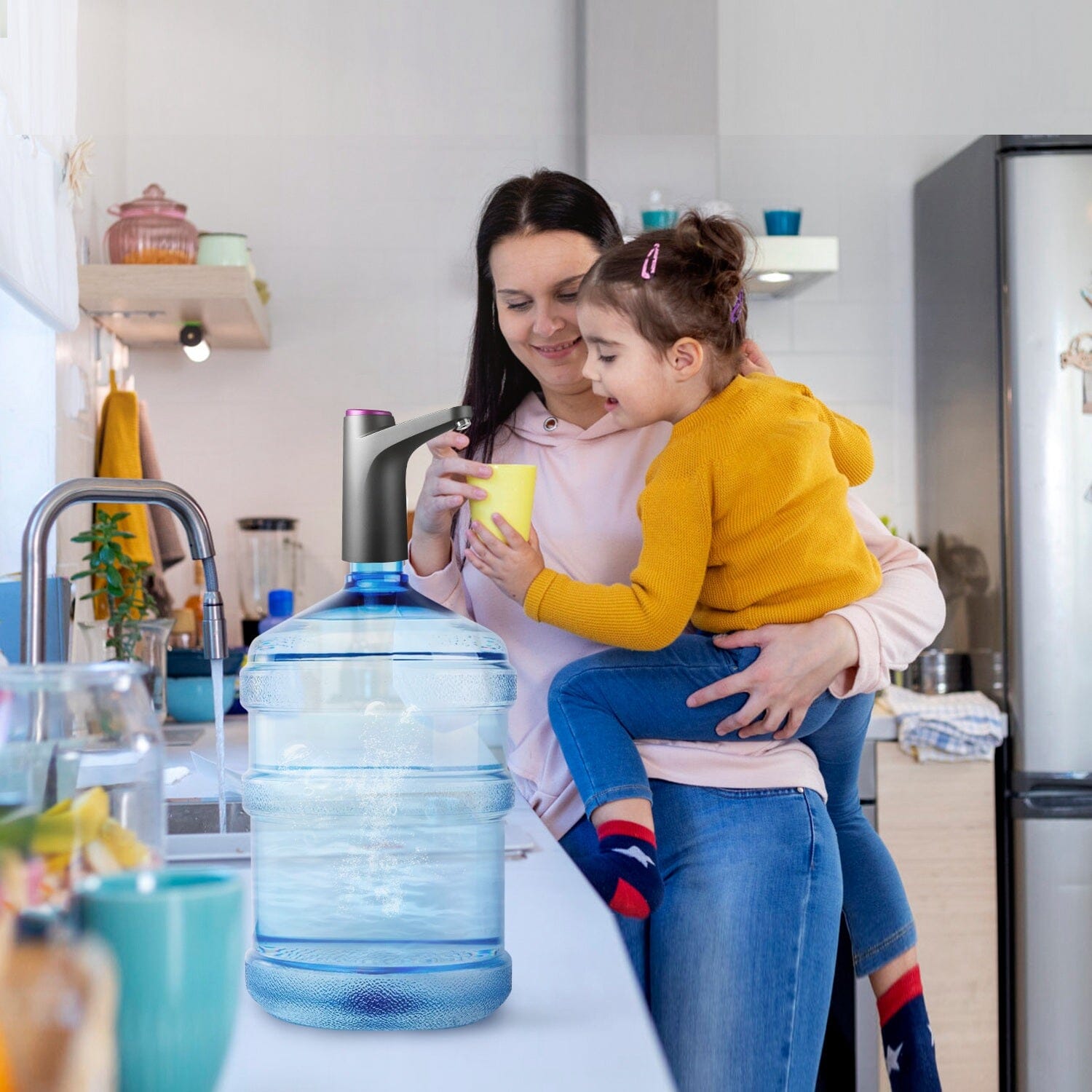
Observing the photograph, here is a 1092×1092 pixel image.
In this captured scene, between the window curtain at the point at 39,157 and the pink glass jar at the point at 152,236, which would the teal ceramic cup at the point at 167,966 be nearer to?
the window curtain at the point at 39,157

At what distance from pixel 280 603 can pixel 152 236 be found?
882 mm

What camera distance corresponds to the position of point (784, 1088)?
43.8 inches

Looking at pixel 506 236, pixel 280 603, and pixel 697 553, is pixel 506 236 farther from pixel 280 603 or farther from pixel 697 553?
pixel 280 603

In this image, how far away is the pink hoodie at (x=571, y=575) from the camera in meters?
1.36

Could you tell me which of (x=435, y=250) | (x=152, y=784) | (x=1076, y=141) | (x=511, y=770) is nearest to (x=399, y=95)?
(x=435, y=250)

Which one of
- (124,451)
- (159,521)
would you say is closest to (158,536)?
(159,521)

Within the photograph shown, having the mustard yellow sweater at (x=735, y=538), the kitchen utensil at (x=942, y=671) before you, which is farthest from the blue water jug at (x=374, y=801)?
the kitchen utensil at (x=942, y=671)

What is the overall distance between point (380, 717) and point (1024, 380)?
2326 millimetres

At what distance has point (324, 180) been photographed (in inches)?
132

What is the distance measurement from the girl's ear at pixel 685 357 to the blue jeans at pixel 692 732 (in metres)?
0.30

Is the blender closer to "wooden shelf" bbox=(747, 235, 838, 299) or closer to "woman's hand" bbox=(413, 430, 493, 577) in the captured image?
"wooden shelf" bbox=(747, 235, 838, 299)

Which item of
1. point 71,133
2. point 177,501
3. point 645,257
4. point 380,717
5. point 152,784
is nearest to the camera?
point 152,784

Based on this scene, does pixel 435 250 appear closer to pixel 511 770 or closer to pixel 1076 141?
pixel 1076 141

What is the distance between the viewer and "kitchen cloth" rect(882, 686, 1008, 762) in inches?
103
